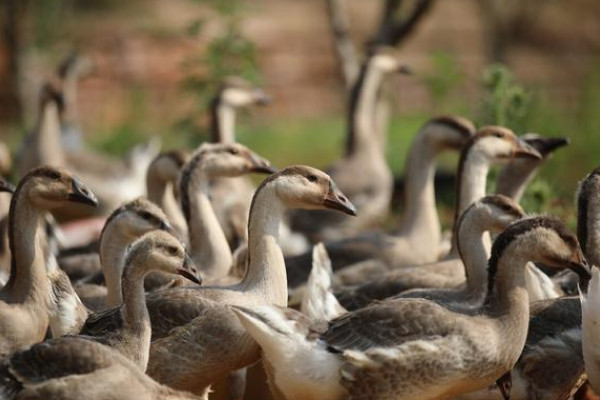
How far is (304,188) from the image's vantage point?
30.2ft

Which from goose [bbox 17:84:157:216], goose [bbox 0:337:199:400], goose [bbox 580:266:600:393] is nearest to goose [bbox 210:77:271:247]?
goose [bbox 17:84:157:216]

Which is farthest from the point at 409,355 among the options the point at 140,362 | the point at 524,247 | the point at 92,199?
the point at 92,199

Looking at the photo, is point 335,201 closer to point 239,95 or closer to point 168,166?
point 168,166

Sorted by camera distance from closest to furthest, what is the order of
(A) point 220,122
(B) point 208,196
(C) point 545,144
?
(B) point 208,196 → (C) point 545,144 → (A) point 220,122

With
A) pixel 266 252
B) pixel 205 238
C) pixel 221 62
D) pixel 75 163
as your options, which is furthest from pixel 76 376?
pixel 75 163

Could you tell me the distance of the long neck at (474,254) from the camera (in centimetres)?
930

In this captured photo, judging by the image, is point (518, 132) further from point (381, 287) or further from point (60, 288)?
point (60, 288)

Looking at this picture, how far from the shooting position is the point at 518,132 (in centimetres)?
1309

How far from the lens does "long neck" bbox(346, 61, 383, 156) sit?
15.6 m

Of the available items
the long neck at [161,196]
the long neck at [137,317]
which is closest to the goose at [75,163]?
the long neck at [161,196]

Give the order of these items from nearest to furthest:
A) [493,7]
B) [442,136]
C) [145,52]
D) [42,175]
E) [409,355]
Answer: [409,355], [42,175], [442,136], [493,7], [145,52]

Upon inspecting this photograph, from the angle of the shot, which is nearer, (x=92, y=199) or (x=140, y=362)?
(x=140, y=362)

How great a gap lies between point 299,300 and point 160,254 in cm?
289

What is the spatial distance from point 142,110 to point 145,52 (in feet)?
19.0
